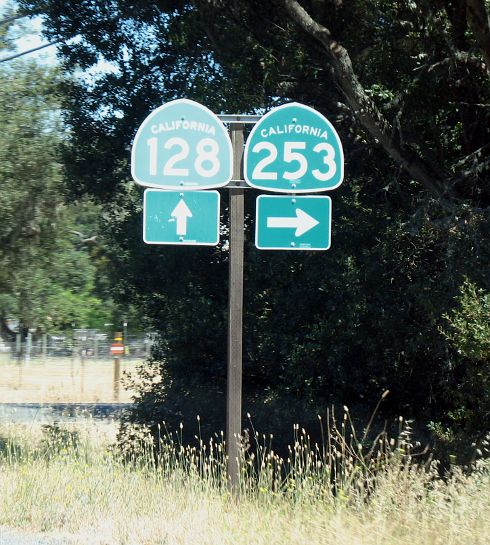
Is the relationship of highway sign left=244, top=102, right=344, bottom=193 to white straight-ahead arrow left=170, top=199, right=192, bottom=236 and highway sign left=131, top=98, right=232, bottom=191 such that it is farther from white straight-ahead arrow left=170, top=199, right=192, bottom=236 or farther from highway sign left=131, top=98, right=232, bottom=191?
white straight-ahead arrow left=170, top=199, right=192, bottom=236

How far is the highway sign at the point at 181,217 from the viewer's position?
6.13 meters

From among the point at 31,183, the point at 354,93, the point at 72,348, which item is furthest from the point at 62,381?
the point at 354,93

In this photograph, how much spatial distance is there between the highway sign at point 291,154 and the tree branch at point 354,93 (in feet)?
8.36

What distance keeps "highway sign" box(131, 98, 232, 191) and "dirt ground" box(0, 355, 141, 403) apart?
1091cm

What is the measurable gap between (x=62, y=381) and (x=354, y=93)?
57.4 feet

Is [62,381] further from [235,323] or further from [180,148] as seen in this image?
[180,148]

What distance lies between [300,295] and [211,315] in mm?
1399

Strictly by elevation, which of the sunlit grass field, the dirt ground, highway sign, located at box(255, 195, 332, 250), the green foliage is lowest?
the dirt ground

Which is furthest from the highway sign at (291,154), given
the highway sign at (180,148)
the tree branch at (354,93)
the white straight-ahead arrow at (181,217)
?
the tree branch at (354,93)

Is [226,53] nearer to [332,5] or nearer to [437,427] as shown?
[332,5]

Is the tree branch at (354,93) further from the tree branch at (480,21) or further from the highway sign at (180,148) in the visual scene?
the highway sign at (180,148)

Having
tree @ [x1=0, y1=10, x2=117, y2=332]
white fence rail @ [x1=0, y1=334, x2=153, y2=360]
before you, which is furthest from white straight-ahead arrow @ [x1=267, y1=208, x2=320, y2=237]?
white fence rail @ [x1=0, y1=334, x2=153, y2=360]

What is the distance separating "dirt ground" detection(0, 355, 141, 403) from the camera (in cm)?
2027

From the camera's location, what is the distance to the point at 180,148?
20.4 feet
